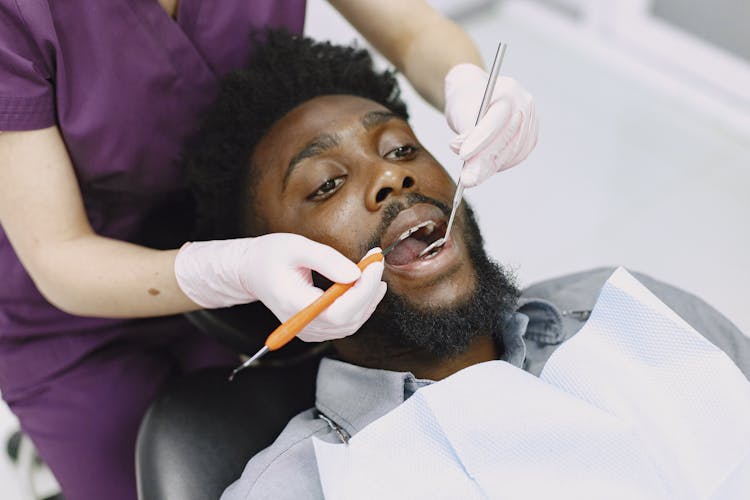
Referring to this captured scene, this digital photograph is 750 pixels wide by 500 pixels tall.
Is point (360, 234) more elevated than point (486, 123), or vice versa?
point (486, 123)

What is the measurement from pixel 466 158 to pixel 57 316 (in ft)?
2.37

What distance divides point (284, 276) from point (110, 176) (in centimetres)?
38

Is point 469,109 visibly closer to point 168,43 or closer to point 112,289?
point 168,43

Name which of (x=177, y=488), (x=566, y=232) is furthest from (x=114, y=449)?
(x=566, y=232)

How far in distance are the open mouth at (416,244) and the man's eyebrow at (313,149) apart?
177 mm

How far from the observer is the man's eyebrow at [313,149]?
1.21 m

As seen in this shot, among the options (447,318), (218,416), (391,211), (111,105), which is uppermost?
(111,105)

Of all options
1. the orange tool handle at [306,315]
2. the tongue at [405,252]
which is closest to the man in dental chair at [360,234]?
the tongue at [405,252]

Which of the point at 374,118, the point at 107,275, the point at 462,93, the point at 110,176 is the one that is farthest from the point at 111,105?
the point at 462,93

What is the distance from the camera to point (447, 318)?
3.69ft

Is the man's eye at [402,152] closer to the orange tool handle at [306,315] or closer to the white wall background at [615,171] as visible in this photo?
the orange tool handle at [306,315]

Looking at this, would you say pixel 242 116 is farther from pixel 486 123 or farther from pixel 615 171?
pixel 615 171

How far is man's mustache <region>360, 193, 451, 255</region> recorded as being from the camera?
1.15 metres

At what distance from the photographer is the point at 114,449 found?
139 centimetres
